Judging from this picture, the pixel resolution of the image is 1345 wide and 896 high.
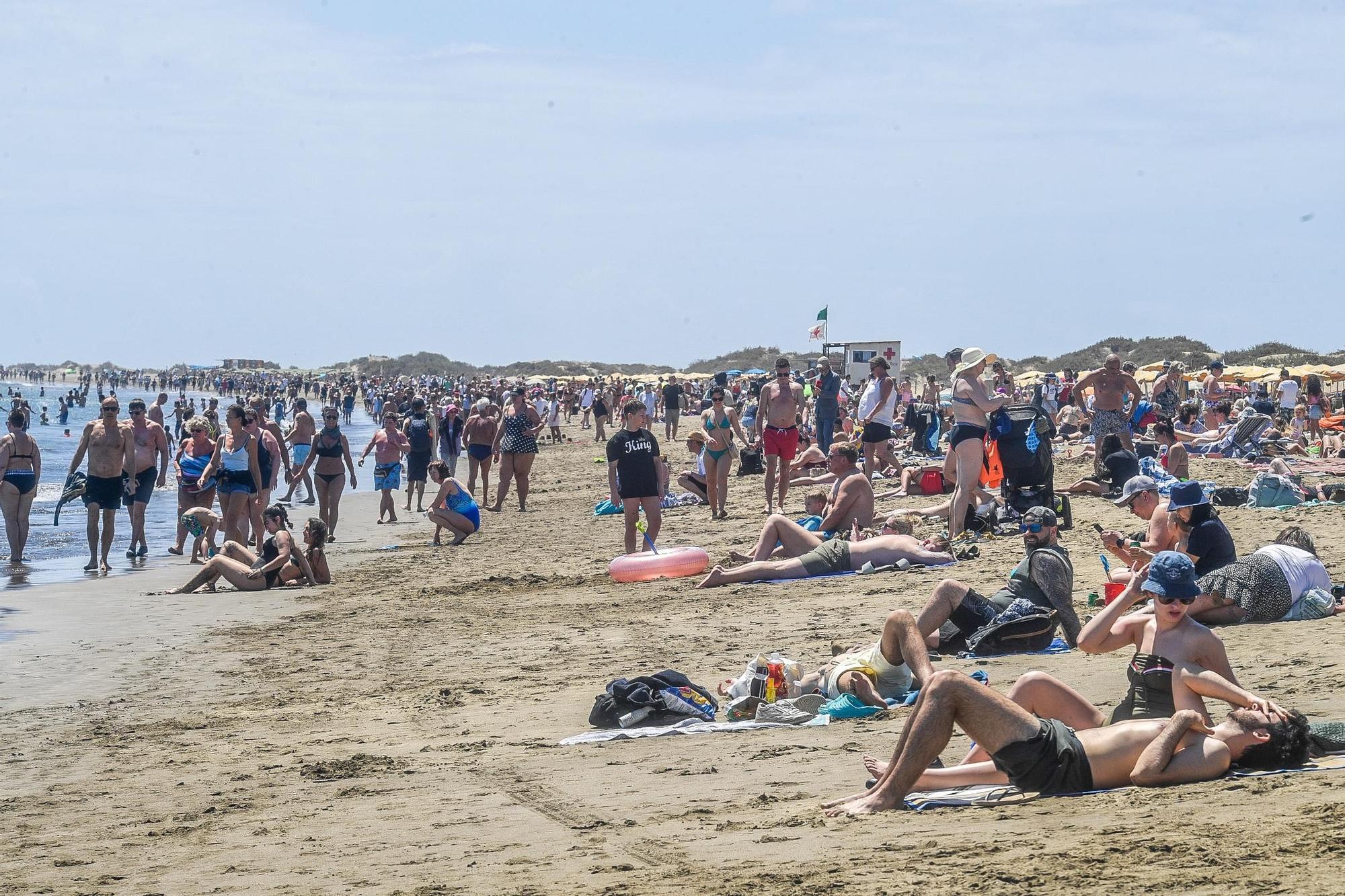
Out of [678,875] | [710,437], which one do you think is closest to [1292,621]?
[678,875]

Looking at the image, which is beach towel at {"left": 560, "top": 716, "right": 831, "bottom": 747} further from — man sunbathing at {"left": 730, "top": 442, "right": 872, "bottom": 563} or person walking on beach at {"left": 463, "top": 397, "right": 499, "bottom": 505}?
person walking on beach at {"left": 463, "top": 397, "right": 499, "bottom": 505}

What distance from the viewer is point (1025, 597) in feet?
22.8

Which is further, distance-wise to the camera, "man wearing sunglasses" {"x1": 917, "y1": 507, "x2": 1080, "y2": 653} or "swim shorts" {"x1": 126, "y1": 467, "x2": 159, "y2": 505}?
"swim shorts" {"x1": 126, "y1": 467, "x2": 159, "y2": 505}

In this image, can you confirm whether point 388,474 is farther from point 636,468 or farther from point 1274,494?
point 1274,494

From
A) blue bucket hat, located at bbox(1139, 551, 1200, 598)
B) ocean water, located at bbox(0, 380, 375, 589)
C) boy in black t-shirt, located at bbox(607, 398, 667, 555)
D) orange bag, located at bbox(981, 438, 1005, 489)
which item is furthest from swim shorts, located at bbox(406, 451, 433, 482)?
blue bucket hat, located at bbox(1139, 551, 1200, 598)

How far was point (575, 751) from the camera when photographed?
5.87 metres

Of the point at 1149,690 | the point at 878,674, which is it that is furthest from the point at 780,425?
the point at 1149,690

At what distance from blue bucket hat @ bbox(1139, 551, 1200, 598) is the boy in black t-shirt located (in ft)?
22.5

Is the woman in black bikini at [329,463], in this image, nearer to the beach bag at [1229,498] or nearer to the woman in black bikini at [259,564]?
the woman in black bikini at [259,564]

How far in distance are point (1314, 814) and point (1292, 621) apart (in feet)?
11.5

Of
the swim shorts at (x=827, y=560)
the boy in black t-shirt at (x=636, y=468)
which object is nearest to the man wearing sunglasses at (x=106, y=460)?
the boy in black t-shirt at (x=636, y=468)

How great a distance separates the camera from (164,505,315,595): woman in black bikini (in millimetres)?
11602

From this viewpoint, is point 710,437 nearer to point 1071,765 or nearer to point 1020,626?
point 1020,626

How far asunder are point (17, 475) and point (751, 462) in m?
9.09
